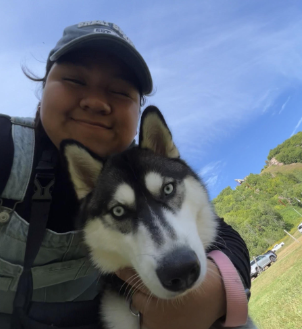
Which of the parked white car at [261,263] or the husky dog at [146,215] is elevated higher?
the husky dog at [146,215]

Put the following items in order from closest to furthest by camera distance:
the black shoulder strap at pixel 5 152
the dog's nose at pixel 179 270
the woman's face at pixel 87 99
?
the dog's nose at pixel 179 270 < the black shoulder strap at pixel 5 152 < the woman's face at pixel 87 99

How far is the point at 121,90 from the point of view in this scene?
2.47 meters

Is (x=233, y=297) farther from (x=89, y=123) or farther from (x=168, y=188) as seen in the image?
(x=89, y=123)

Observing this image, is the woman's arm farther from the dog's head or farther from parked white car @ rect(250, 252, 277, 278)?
parked white car @ rect(250, 252, 277, 278)

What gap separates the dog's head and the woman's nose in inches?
15.2

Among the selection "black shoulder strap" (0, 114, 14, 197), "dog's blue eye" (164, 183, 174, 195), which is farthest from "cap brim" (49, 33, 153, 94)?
"dog's blue eye" (164, 183, 174, 195)

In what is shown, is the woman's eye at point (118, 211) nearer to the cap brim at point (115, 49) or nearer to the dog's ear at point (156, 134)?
the dog's ear at point (156, 134)

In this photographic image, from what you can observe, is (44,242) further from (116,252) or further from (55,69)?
(55,69)

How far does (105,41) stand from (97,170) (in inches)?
43.2

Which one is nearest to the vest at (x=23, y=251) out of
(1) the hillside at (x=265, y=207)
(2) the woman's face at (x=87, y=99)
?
(2) the woman's face at (x=87, y=99)

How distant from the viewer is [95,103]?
2.29m

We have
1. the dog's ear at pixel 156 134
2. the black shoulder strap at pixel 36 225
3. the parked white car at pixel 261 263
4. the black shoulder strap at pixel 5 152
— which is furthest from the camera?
the parked white car at pixel 261 263

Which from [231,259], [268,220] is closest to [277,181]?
[268,220]

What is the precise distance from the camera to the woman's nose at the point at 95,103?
229 cm
